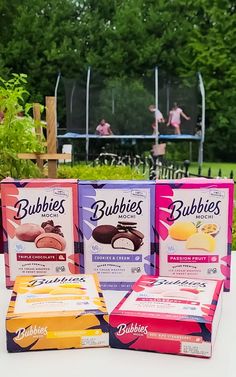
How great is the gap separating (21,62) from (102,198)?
14499mm

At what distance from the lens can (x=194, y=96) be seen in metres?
11.3

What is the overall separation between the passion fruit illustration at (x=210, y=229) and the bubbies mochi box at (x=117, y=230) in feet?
0.30

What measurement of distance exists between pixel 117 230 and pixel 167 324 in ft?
0.86

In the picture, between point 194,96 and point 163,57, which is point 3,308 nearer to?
point 194,96

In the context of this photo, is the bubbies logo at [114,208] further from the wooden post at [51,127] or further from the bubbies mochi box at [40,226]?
the wooden post at [51,127]

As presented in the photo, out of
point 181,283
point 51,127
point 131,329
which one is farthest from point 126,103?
point 131,329

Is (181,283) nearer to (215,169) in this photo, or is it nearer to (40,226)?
(40,226)

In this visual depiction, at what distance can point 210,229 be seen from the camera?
87cm

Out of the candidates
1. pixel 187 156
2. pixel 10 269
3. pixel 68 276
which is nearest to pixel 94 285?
pixel 68 276

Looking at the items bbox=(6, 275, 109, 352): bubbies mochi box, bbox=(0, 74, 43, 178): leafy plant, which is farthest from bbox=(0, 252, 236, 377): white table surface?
bbox=(0, 74, 43, 178): leafy plant

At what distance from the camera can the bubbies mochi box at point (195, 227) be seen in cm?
86

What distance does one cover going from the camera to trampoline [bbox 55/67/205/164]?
11148 millimetres

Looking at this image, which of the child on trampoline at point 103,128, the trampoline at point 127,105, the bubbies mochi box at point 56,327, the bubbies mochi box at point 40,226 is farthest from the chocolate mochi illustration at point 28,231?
the child on trampoline at point 103,128

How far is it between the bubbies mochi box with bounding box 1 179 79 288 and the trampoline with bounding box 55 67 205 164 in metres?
10.1
